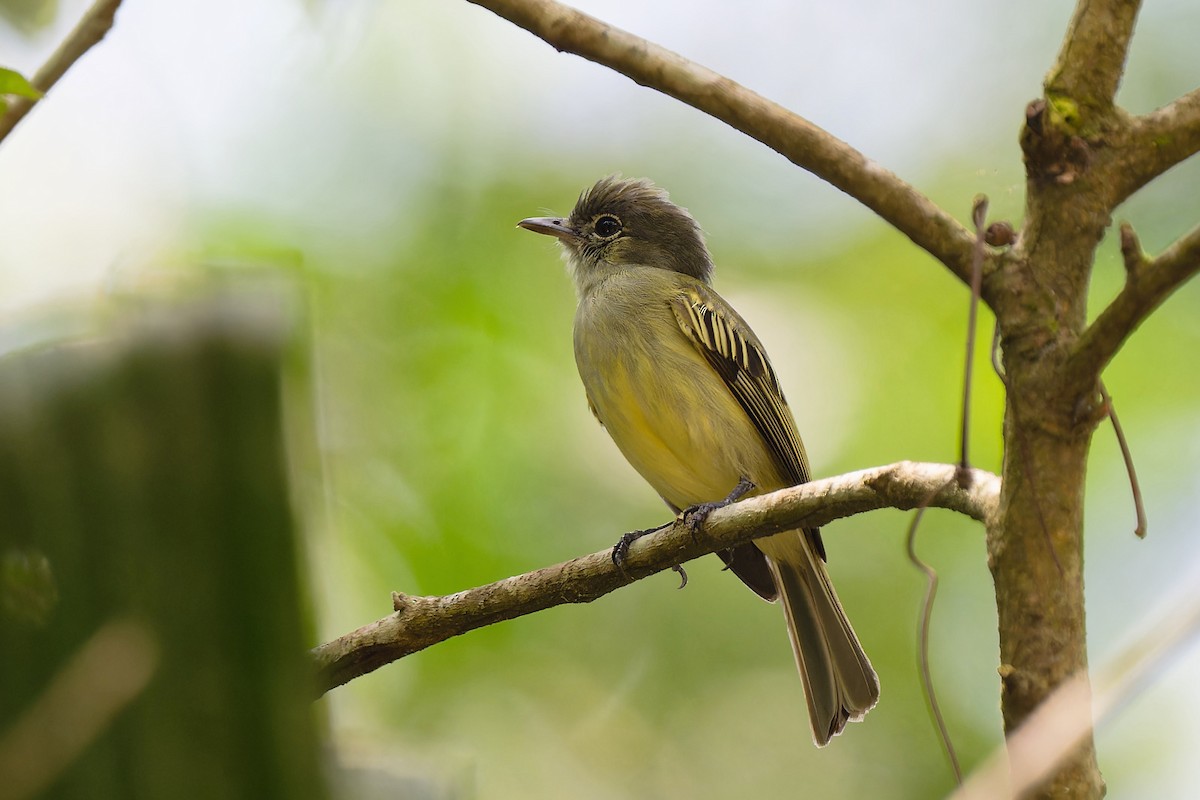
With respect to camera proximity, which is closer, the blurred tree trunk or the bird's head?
the blurred tree trunk

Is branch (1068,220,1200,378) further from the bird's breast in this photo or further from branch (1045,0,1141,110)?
the bird's breast

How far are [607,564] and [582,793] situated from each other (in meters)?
4.73

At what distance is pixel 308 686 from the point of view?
153 cm

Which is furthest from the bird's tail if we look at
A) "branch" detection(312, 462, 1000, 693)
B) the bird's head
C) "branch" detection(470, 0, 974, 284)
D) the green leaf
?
the green leaf

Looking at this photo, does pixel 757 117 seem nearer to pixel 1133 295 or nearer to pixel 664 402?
pixel 1133 295

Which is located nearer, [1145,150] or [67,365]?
[67,365]

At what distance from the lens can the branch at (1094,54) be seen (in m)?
2.82

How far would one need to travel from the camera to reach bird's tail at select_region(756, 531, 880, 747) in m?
4.82

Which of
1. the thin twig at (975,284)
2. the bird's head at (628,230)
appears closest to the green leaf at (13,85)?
the thin twig at (975,284)

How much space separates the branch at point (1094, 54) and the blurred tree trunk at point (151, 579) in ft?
7.11

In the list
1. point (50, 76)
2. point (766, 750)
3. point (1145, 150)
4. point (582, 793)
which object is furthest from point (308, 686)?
point (766, 750)

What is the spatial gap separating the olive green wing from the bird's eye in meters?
0.92

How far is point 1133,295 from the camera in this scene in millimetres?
2471

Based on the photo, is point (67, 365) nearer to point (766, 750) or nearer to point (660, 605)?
point (660, 605)
